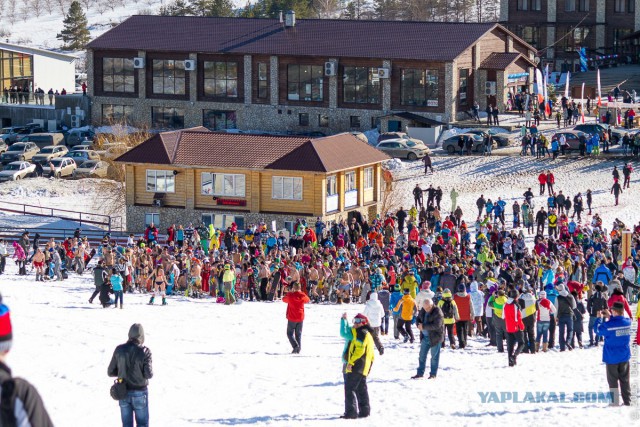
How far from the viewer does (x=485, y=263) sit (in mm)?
27109

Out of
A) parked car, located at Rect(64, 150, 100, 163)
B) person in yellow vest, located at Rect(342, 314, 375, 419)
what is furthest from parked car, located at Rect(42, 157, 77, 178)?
person in yellow vest, located at Rect(342, 314, 375, 419)

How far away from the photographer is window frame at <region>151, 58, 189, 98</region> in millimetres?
67000

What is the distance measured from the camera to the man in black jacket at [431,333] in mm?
17234

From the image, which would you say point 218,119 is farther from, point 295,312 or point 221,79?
point 295,312

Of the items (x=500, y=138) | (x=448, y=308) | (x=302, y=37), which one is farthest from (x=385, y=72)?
(x=448, y=308)

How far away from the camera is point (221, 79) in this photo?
218 ft

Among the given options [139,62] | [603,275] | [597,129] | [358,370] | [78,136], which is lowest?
[358,370]

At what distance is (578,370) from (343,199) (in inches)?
907

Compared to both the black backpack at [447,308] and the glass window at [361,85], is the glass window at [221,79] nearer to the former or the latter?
the glass window at [361,85]

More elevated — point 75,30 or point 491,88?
point 75,30

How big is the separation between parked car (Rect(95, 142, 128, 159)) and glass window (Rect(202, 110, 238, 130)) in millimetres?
11208

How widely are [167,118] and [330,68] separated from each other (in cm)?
1027

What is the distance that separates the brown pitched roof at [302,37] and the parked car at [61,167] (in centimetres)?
1453

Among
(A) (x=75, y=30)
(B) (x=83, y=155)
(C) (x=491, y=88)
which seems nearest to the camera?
(B) (x=83, y=155)
